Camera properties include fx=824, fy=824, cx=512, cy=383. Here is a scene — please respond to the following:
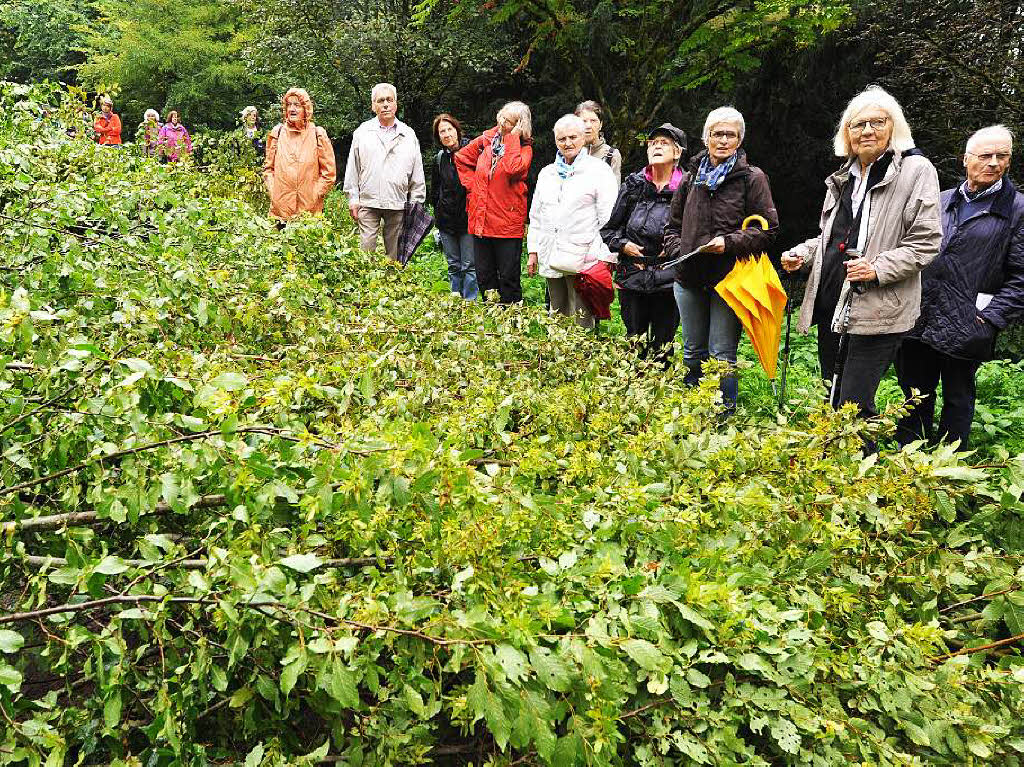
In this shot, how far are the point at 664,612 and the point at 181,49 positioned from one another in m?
20.1

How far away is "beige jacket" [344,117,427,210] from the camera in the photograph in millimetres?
7391

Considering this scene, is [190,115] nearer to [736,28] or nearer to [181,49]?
[181,49]

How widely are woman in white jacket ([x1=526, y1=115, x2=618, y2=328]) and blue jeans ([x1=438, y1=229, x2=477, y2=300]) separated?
201 centimetres

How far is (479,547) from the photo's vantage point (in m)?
1.67

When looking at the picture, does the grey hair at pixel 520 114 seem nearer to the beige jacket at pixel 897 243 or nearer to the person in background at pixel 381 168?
the person in background at pixel 381 168

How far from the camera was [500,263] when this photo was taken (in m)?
6.97

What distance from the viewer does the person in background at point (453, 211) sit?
7.59 m

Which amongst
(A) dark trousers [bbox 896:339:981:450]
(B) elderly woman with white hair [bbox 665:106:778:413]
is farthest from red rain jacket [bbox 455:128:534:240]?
(A) dark trousers [bbox 896:339:981:450]

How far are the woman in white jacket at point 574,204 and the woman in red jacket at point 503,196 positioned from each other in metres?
0.81

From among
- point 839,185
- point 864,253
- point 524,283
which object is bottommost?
point 524,283

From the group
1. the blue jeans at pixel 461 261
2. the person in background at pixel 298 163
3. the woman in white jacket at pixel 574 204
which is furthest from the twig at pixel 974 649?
the person in background at pixel 298 163

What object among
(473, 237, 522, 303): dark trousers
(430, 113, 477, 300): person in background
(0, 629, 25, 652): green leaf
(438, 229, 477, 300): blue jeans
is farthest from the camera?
(438, 229, 477, 300): blue jeans

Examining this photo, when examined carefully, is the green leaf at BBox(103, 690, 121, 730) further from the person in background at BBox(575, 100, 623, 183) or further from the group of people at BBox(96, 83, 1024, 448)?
the person in background at BBox(575, 100, 623, 183)

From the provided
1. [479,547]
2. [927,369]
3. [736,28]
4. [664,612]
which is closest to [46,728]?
[479,547]
